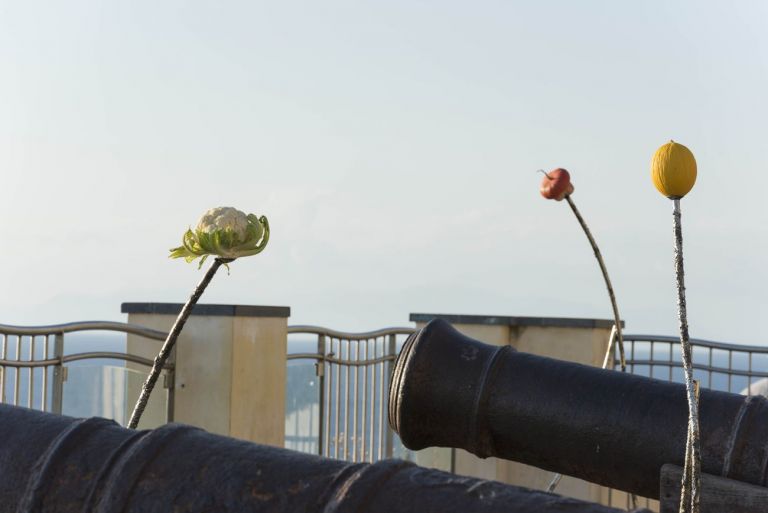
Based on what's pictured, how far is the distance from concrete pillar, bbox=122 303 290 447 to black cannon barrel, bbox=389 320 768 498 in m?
2.23

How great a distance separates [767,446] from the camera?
4090mm

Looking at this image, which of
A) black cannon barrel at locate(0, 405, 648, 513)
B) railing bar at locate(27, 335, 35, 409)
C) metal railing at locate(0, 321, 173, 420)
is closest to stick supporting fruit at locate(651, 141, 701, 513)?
black cannon barrel at locate(0, 405, 648, 513)

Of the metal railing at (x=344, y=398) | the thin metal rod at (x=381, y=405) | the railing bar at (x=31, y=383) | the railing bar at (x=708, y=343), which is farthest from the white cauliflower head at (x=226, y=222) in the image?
the railing bar at (x=708, y=343)

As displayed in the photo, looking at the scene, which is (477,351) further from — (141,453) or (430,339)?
(141,453)

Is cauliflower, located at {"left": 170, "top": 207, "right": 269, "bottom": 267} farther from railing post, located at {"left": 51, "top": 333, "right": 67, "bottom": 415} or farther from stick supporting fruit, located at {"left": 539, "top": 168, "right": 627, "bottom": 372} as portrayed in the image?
stick supporting fruit, located at {"left": 539, "top": 168, "right": 627, "bottom": 372}

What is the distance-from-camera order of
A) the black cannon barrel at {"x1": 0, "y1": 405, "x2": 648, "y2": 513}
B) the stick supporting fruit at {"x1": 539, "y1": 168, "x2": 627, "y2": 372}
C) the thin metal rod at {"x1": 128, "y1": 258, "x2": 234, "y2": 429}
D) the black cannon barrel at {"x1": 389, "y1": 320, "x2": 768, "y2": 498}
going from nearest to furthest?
the black cannon barrel at {"x1": 0, "y1": 405, "x2": 648, "y2": 513}, the thin metal rod at {"x1": 128, "y1": 258, "x2": 234, "y2": 429}, the black cannon barrel at {"x1": 389, "y1": 320, "x2": 768, "y2": 498}, the stick supporting fruit at {"x1": 539, "y1": 168, "x2": 627, "y2": 372}

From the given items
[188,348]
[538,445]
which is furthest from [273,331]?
[538,445]

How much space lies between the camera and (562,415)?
442cm

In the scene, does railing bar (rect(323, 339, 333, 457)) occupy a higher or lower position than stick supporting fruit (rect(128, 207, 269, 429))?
lower

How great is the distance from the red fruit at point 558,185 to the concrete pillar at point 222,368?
1766 millimetres

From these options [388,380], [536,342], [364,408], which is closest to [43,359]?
[364,408]

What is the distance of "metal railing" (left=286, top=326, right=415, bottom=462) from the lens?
7902mm

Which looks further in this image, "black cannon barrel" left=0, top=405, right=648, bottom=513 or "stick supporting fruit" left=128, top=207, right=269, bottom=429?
"stick supporting fruit" left=128, top=207, right=269, bottom=429

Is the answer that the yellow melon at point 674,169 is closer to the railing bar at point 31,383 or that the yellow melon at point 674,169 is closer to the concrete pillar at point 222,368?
the railing bar at point 31,383
